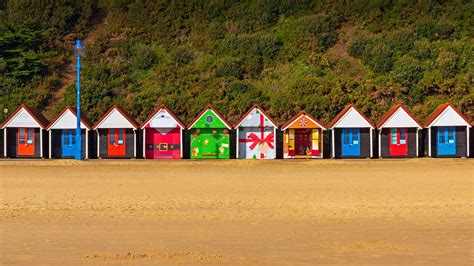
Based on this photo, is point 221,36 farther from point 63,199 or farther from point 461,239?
point 461,239

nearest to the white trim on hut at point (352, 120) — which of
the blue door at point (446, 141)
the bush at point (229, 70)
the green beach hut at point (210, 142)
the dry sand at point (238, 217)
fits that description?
the blue door at point (446, 141)

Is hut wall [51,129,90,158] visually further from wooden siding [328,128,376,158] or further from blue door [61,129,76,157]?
wooden siding [328,128,376,158]

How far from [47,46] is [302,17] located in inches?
868

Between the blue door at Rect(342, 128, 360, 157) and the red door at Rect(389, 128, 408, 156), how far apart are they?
173cm

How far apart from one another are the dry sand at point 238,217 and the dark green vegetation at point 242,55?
22234mm

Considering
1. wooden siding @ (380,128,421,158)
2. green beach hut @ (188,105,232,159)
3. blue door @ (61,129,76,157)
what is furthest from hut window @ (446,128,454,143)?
blue door @ (61,129,76,157)

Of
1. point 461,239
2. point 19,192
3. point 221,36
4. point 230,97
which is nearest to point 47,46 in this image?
point 221,36

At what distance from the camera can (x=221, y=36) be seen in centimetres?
6000

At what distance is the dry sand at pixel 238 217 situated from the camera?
10594 millimetres

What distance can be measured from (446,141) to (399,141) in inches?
91.5

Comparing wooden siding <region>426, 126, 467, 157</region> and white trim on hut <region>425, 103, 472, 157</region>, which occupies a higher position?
white trim on hut <region>425, 103, 472, 157</region>

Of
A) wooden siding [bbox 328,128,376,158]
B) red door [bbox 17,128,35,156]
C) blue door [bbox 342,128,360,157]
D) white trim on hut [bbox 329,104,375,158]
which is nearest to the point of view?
white trim on hut [bbox 329,104,375,158]

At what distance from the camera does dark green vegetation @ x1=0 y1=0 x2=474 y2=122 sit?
4791 centimetres

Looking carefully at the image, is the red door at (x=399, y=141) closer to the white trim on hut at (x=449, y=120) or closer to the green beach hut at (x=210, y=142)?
the white trim on hut at (x=449, y=120)
